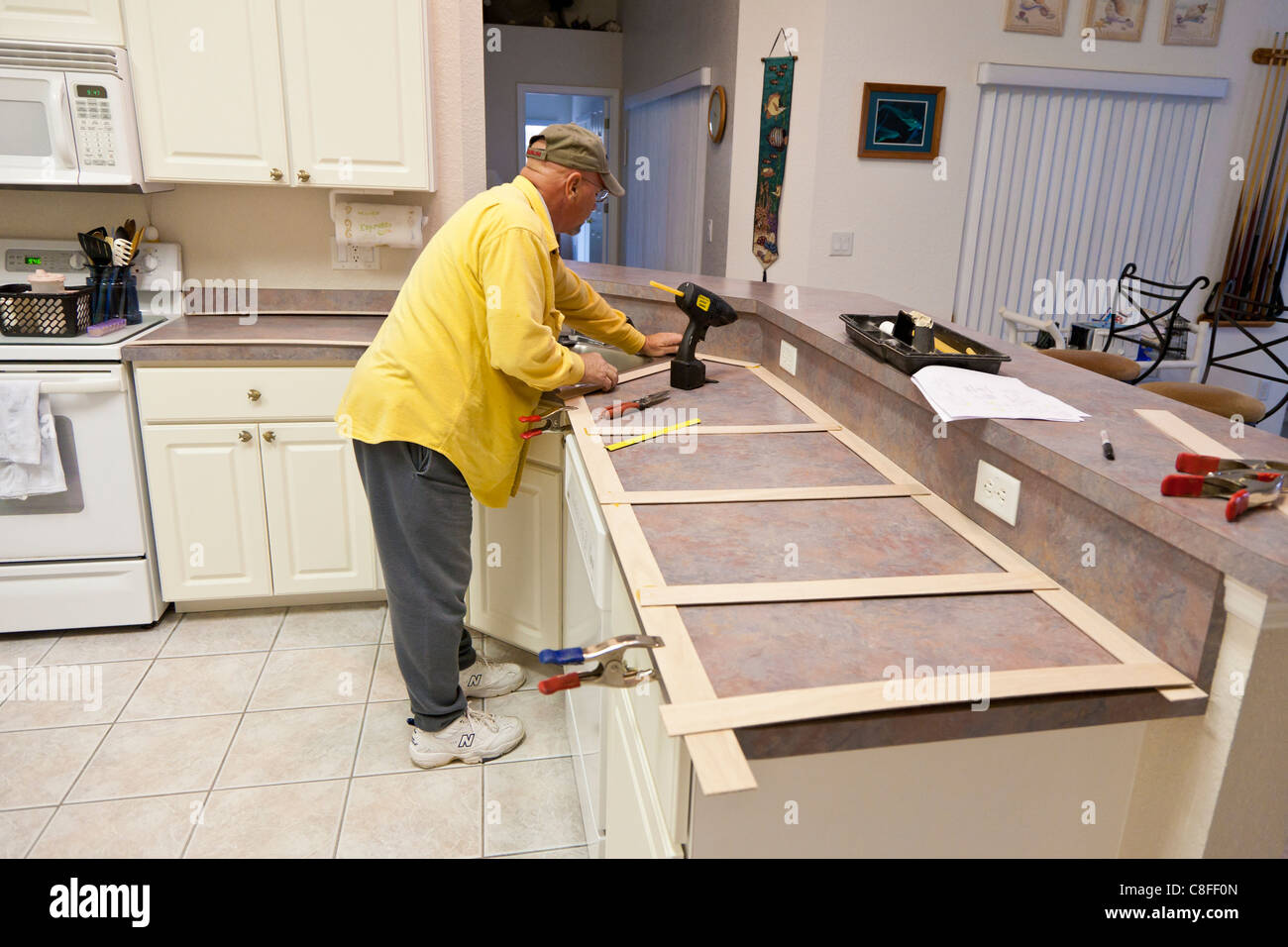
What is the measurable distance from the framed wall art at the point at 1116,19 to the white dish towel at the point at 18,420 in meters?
5.16

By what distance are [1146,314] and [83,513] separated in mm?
4872

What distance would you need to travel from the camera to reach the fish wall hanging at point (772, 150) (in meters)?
4.57

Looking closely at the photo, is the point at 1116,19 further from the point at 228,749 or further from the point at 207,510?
the point at 228,749

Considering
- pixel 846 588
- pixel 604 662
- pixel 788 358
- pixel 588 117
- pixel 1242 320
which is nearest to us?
pixel 604 662

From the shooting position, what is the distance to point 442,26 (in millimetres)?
2961

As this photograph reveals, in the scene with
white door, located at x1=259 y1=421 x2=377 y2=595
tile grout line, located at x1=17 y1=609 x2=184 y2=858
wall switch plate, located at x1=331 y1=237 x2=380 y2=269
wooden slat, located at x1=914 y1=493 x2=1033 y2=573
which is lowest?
tile grout line, located at x1=17 y1=609 x2=184 y2=858

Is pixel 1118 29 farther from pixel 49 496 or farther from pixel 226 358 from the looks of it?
pixel 49 496

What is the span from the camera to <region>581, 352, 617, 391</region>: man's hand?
2.17 metres

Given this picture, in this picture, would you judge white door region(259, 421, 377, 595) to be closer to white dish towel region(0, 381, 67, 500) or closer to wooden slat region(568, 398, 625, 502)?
white dish towel region(0, 381, 67, 500)

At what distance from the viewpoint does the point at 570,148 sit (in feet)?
6.46

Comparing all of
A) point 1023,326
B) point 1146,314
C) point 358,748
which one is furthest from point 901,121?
point 358,748

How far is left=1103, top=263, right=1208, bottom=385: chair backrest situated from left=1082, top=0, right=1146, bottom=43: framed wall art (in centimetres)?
124

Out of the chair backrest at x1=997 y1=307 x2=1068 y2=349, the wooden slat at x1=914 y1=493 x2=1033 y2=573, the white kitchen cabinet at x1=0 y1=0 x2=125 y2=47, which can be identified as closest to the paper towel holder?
the white kitchen cabinet at x1=0 y1=0 x2=125 y2=47
